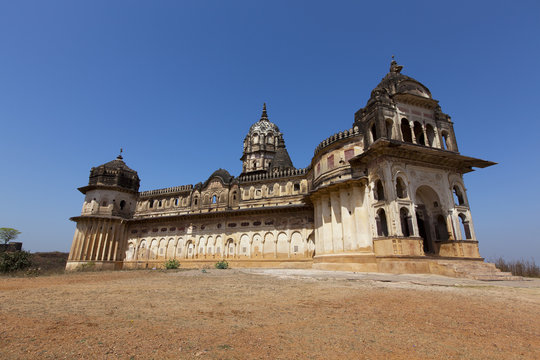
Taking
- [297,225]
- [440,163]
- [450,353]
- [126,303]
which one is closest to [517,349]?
[450,353]

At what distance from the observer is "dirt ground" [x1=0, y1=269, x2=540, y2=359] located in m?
3.78

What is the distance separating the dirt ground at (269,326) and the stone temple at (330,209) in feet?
32.7

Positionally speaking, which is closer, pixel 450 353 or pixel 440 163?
pixel 450 353

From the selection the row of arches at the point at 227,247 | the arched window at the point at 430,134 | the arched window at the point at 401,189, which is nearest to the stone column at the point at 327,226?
the row of arches at the point at 227,247

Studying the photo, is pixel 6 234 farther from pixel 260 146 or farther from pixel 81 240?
pixel 260 146

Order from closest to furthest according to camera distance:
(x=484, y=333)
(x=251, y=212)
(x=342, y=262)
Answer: (x=484, y=333) < (x=342, y=262) < (x=251, y=212)

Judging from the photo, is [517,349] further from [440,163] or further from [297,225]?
[297,225]

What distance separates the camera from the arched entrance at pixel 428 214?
19734 mm

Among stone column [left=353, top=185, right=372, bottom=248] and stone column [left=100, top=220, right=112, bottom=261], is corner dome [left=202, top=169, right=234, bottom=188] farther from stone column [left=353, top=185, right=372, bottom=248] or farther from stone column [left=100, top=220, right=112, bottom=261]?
stone column [left=353, top=185, right=372, bottom=248]

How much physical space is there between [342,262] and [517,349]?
630 inches

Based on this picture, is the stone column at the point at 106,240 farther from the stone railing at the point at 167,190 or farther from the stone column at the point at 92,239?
the stone railing at the point at 167,190

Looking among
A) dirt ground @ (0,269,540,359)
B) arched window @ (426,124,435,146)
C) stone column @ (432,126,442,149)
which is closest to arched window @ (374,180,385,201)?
arched window @ (426,124,435,146)

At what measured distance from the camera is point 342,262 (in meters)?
19.7

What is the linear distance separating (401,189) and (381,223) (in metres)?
2.65
